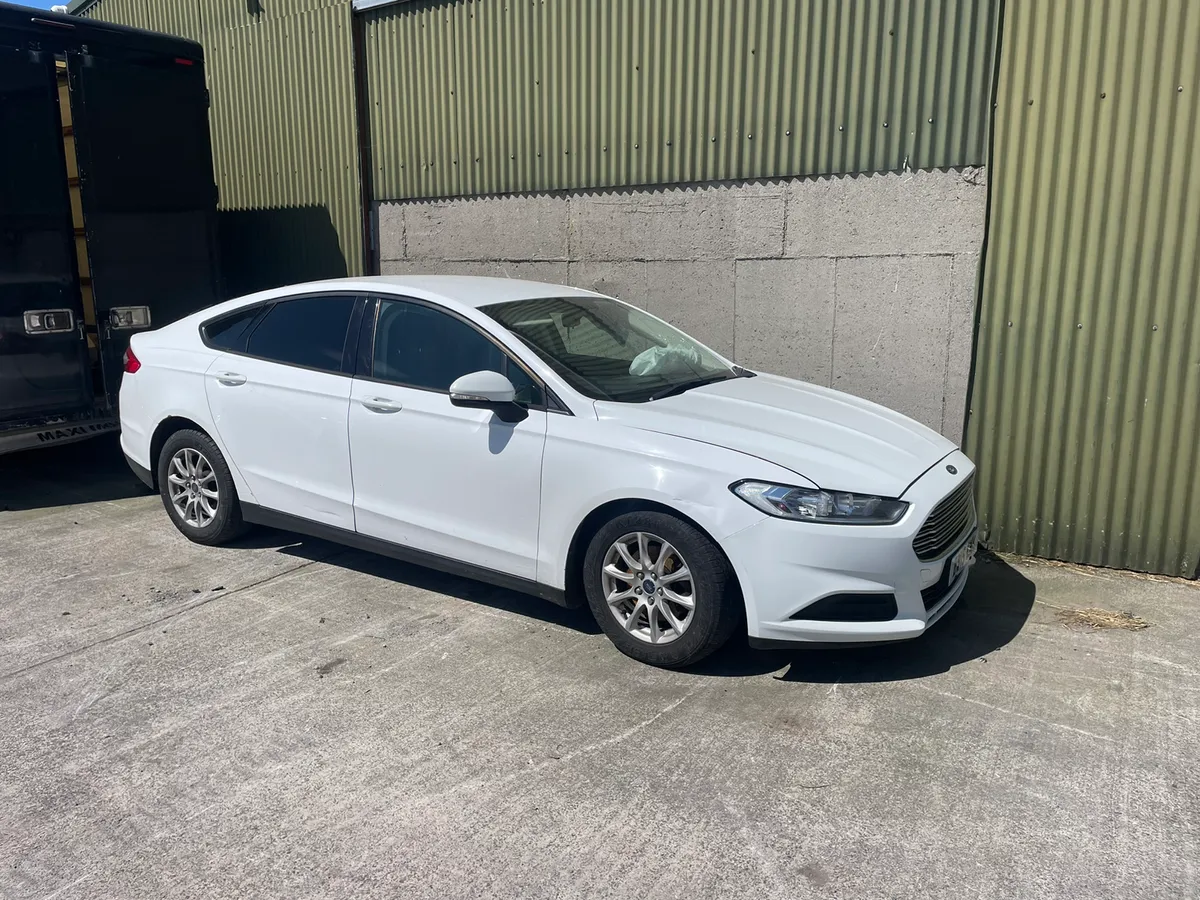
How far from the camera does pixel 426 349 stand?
482 centimetres

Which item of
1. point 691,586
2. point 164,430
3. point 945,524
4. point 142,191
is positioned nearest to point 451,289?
point 691,586

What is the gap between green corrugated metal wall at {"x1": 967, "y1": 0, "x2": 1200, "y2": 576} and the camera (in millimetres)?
5238

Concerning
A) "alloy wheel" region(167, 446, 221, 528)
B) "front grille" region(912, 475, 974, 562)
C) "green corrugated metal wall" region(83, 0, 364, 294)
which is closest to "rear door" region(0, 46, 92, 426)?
"alloy wheel" region(167, 446, 221, 528)

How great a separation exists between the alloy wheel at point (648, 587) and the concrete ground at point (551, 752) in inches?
9.0

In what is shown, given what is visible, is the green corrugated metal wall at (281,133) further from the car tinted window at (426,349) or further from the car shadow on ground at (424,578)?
the car tinted window at (426,349)

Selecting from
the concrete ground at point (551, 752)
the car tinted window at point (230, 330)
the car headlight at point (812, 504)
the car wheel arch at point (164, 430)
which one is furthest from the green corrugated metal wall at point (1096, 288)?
the car wheel arch at point (164, 430)

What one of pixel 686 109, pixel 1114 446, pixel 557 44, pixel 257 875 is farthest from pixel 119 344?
pixel 1114 446

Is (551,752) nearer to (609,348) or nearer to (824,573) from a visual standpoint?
(824,573)

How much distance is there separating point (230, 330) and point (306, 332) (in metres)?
0.69

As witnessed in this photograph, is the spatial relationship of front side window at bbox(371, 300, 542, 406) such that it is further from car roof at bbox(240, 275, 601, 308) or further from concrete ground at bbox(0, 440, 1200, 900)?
concrete ground at bbox(0, 440, 1200, 900)

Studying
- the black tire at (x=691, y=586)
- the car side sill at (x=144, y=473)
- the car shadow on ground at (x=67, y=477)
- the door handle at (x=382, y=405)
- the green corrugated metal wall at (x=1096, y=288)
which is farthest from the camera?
the car shadow on ground at (x=67, y=477)

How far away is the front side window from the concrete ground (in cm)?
118

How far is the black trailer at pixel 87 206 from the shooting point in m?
6.55

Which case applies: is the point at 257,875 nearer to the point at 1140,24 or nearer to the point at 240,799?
the point at 240,799
